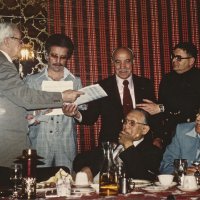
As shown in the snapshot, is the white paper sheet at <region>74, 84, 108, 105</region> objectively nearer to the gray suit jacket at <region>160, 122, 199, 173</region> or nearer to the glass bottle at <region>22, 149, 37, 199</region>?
the gray suit jacket at <region>160, 122, 199, 173</region>

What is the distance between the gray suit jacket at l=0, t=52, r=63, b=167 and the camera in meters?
2.67

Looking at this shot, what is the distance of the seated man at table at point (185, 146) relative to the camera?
2873 mm

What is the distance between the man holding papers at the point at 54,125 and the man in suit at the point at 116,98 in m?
0.16

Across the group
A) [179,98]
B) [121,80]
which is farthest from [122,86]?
[179,98]

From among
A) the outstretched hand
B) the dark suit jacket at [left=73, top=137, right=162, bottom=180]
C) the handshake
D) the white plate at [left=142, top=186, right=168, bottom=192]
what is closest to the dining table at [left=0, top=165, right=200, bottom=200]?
the white plate at [left=142, top=186, right=168, bottom=192]

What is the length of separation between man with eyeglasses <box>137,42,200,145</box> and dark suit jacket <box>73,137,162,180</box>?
0.72 meters

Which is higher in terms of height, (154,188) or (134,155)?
(134,155)

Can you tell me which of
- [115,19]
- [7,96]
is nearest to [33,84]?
[7,96]

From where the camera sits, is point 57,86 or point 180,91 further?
point 180,91

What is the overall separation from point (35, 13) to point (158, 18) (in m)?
1.55

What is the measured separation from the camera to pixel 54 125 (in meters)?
3.44

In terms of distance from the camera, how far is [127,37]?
191 inches

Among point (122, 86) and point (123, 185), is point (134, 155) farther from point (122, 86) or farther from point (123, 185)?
point (122, 86)

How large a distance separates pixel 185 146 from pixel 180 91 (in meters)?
A: 0.89
